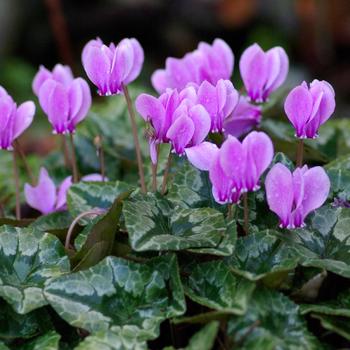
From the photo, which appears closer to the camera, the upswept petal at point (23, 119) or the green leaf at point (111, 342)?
the green leaf at point (111, 342)

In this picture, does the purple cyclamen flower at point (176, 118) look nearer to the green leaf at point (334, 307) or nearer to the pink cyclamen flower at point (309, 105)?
the pink cyclamen flower at point (309, 105)

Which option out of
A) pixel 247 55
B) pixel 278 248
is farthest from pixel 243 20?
pixel 278 248

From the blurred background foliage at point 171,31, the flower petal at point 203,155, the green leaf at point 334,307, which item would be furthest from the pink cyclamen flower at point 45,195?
the blurred background foliage at point 171,31

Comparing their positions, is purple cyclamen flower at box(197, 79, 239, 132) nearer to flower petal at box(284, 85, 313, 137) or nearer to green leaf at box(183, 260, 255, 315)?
flower petal at box(284, 85, 313, 137)

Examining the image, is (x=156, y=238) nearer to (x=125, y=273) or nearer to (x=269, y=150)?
(x=125, y=273)

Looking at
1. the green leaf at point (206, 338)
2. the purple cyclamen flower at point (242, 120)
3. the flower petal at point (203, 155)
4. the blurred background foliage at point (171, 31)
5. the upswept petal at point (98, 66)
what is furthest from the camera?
the blurred background foliage at point (171, 31)

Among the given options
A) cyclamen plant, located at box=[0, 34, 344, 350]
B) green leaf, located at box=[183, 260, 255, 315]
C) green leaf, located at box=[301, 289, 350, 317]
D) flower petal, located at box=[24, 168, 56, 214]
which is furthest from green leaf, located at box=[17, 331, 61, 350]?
flower petal, located at box=[24, 168, 56, 214]
